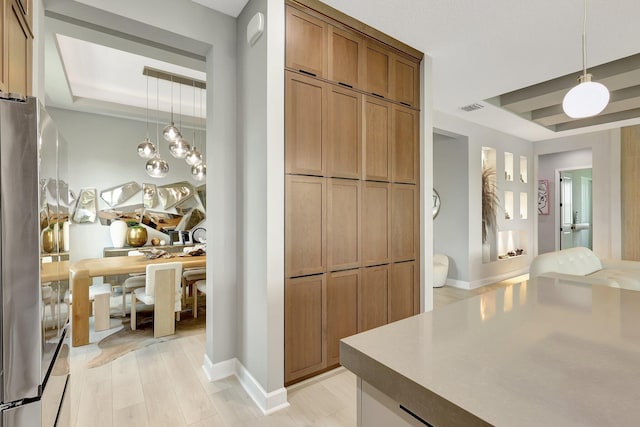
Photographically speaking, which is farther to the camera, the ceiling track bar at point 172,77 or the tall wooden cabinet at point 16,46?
the ceiling track bar at point 172,77

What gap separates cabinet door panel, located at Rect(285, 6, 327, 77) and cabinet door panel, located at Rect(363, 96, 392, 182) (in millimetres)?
522

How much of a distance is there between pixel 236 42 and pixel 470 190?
4.23 m

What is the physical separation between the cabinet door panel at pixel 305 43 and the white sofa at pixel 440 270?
391 cm

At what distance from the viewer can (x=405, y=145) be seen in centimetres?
283

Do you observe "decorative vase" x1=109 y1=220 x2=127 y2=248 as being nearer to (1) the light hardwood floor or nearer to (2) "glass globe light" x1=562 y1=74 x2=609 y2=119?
(1) the light hardwood floor

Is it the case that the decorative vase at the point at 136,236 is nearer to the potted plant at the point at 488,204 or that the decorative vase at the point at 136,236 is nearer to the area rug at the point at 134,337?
the area rug at the point at 134,337

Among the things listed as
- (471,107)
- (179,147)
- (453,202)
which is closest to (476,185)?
(453,202)

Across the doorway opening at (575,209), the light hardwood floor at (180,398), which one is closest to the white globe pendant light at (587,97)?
the light hardwood floor at (180,398)

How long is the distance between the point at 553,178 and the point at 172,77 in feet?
26.2

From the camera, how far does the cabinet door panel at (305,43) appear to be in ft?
6.94

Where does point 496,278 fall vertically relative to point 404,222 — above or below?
below

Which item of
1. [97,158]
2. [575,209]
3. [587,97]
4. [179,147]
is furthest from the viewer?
[575,209]

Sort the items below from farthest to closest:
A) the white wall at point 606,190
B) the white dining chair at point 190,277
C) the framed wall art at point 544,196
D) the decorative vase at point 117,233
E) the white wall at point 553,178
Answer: the framed wall art at point 544,196 → the white wall at point 553,178 → the white wall at point 606,190 → the decorative vase at point 117,233 → the white dining chair at point 190,277

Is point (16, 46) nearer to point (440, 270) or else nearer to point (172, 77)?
point (172, 77)
